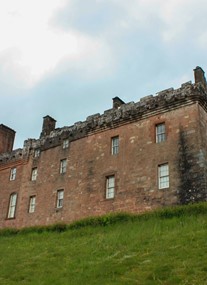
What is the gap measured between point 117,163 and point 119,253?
1144 centimetres

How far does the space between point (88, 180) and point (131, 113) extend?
5833 mm

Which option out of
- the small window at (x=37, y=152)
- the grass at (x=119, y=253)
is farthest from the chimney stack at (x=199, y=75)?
the small window at (x=37, y=152)

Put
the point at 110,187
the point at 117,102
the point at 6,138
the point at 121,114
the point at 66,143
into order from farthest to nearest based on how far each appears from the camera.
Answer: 1. the point at 6,138
2. the point at 66,143
3. the point at 117,102
4. the point at 121,114
5. the point at 110,187

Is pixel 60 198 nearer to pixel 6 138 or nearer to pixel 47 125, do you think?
pixel 47 125

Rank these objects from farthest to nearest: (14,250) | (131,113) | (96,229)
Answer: (131,113)
(96,229)
(14,250)

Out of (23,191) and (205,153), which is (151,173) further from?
(23,191)

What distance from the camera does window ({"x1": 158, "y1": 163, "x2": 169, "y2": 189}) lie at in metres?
23.5

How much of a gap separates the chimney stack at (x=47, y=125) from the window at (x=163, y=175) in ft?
42.4

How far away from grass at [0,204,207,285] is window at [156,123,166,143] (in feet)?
17.8

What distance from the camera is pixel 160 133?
2541cm

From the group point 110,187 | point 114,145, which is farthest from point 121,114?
point 110,187

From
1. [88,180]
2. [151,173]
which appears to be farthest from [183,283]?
[88,180]

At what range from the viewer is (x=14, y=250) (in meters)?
21.0

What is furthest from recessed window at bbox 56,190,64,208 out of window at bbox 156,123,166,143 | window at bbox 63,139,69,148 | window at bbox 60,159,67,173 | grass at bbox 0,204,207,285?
window at bbox 156,123,166,143
